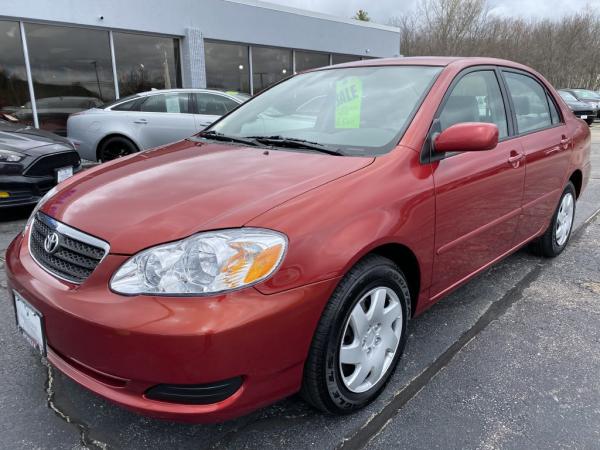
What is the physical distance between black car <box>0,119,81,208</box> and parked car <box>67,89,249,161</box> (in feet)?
5.51

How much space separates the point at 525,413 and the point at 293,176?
1.45m

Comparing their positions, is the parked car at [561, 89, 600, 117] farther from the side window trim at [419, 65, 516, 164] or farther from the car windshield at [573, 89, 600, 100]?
the side window trim at [419, 65, 516, 164]

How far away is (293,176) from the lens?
207cm

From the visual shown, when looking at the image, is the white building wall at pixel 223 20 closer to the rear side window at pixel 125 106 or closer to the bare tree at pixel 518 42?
the rear side window at pixel 125 106

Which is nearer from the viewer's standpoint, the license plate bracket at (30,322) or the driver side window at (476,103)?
the license plate bracket at (30,322)

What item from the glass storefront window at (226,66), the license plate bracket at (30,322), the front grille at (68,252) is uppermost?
the glass storefront window at (226,66)

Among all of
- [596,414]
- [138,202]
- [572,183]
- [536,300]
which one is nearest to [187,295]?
[138,202]

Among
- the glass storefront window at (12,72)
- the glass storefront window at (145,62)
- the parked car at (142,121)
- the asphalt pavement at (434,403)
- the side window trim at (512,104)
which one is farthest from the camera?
the glass storefront window at (145,62)

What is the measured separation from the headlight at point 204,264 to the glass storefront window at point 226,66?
11866mm

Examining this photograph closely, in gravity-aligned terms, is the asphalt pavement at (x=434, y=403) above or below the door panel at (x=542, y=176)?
below

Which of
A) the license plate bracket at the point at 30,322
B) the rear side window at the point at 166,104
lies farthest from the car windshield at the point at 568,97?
the license plate bracket at the point at 30,322

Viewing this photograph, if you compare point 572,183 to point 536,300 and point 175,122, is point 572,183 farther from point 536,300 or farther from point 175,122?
point 175,122

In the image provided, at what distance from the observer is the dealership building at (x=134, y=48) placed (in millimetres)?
9461

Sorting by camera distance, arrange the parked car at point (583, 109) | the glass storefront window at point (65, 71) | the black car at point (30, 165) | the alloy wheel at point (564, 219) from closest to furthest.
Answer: the alloy wheel at point (564, 219), the black car at point (30, 165), the glass storefront window at point (65, 71), the parked car at point (583, 109)
